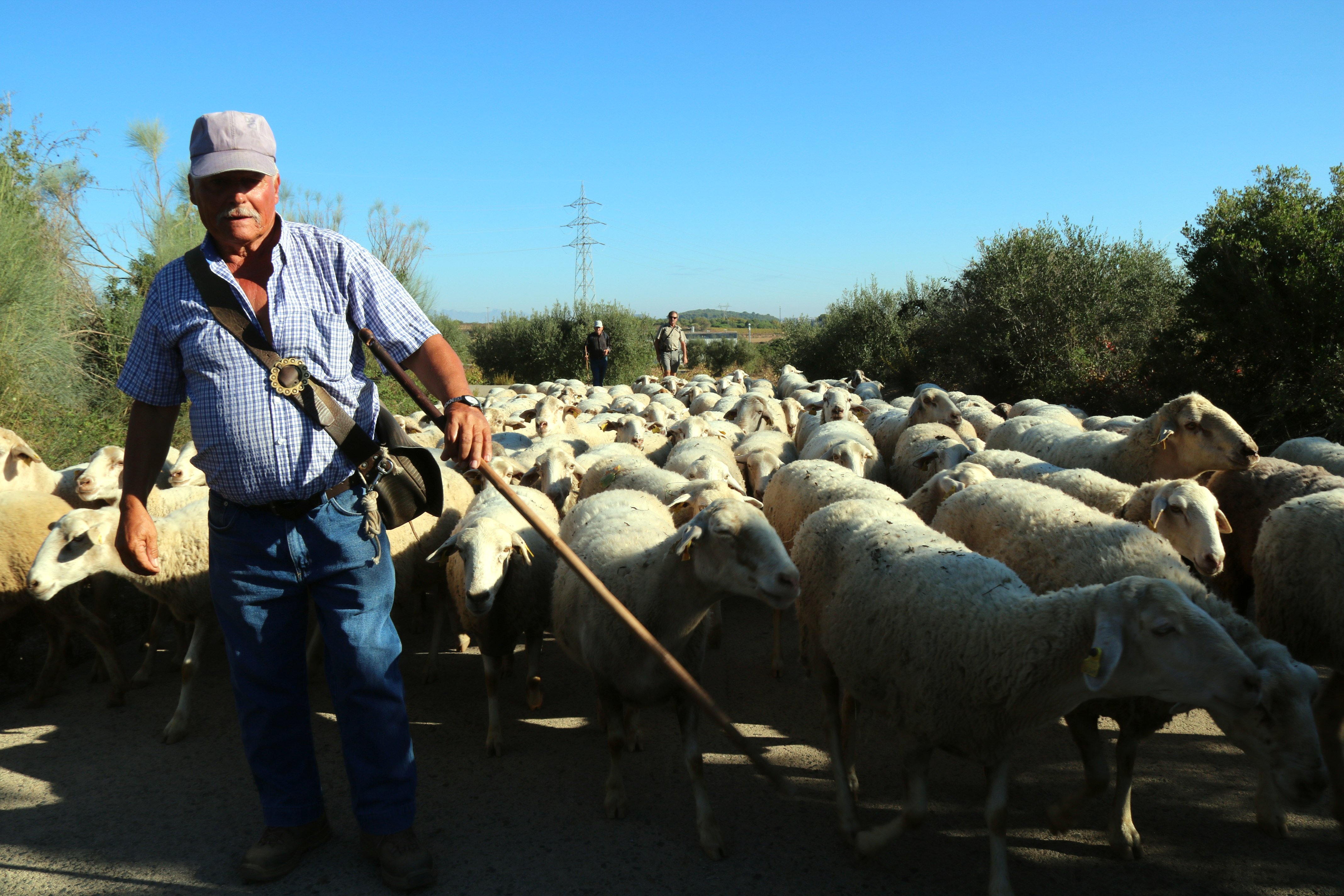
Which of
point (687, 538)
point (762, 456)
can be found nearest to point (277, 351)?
point (687, 538)

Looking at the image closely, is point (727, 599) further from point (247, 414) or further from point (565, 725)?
point (247, 414)

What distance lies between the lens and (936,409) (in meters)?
9.05

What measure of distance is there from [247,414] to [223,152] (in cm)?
85

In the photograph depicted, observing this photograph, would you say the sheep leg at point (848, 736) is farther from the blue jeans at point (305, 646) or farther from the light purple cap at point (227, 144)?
the light purple cap at point (227, 144)

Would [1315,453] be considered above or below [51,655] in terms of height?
above

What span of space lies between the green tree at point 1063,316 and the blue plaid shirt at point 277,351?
13985 mm

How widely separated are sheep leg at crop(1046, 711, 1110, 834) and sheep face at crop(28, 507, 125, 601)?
203 inches

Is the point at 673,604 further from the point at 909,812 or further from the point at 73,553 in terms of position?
the point at 73,553

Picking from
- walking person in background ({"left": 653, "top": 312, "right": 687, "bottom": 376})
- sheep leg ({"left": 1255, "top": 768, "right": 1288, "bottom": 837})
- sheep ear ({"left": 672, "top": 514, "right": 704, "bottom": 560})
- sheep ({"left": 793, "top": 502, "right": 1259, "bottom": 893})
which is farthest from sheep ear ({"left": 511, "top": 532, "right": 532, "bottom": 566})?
walking person in background ({"left": 653, "top": 312, "right": 687, "bottom": 376})

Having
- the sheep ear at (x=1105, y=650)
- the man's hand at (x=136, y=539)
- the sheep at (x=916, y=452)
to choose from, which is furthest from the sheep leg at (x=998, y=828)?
the sheep at (x=916, y=452)

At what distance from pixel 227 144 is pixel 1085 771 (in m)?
4.07

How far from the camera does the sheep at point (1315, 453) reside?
5.80m

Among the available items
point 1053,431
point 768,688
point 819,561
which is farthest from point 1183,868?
point 1053,431

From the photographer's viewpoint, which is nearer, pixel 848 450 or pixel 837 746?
pixel 837 746
